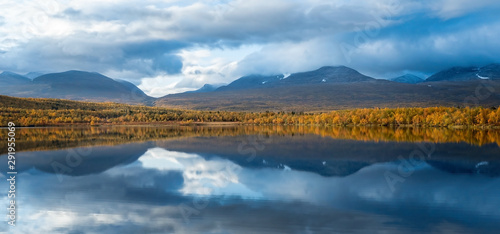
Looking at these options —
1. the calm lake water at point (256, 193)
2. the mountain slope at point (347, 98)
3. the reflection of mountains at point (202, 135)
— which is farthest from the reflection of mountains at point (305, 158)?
the mountain slope at point (347, 98)

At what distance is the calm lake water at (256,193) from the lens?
10812 millimetres

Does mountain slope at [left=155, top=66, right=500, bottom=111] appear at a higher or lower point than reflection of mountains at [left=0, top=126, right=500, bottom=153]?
higher

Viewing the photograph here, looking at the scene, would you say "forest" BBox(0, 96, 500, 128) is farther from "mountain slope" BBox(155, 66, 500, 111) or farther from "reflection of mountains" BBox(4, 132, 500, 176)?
"mountain slope" BBox(155, 66, 500, 111)

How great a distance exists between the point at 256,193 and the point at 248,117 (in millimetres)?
89715

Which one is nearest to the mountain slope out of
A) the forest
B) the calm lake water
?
the forest

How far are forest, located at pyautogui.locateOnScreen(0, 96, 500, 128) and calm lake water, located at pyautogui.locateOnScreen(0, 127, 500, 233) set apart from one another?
154 ft

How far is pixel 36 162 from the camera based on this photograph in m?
23.5

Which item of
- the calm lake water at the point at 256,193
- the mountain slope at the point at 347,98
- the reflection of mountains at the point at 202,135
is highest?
the mountain slope at the point at 347,98

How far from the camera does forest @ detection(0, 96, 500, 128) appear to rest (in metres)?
69.2

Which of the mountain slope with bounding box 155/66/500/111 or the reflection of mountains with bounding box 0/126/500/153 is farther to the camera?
the mountain slope with bounding box 155/66/500/111

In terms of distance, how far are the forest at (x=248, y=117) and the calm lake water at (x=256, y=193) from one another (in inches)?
1848

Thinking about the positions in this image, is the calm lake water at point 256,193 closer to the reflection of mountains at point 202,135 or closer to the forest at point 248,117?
the reflection of mountains at point 202,135

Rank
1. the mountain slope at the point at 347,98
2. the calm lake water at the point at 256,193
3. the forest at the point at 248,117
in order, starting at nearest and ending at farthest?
the calm lake water at the point at 256,193
the forest at the point at 248,117
the mountain slope at the point at 347,98

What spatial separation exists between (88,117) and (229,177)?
282 ft
